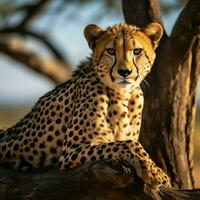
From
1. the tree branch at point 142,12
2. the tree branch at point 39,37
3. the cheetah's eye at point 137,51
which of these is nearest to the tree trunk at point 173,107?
the tree branch at point 142,12

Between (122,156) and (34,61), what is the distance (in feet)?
28.2

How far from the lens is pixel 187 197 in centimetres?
383

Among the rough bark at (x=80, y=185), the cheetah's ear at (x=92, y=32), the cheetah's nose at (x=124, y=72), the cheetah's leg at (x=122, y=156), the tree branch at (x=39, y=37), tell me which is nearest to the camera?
the rough bark at (x=80, y=185)

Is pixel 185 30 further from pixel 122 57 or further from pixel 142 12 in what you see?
pixel 122 57

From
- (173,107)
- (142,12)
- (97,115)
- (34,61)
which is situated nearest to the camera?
(97,115)

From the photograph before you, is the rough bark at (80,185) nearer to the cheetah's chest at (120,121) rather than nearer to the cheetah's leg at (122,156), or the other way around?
the cheetah's leg at (122,156)

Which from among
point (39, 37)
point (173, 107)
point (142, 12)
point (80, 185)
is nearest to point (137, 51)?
point (80, 185)

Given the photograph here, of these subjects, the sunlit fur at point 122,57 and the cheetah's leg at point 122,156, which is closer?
the cheetah's leg at point 122,156

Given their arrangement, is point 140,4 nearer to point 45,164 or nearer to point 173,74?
point 173,74

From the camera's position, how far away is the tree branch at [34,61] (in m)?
12.3

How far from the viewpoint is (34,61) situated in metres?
12.4

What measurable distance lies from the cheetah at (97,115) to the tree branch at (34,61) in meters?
7.51

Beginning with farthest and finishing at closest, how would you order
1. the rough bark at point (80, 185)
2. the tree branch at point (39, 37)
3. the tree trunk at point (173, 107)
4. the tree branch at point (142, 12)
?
the tree branch at point (39, 37) → the tree branch at point (142, 12) → the tree trunk at point (173, 107) → the rough bark at point (80, 185)

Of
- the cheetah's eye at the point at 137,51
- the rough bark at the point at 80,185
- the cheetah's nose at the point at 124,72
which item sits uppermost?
the cheetah's eye at the point at 137,51
